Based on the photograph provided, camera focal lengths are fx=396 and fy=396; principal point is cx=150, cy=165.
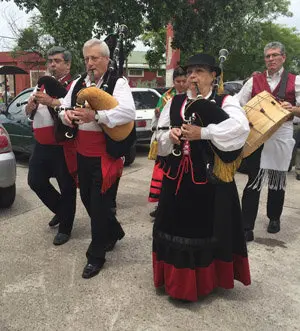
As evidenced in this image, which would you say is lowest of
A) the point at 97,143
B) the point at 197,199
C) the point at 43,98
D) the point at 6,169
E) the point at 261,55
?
the point at 6,169

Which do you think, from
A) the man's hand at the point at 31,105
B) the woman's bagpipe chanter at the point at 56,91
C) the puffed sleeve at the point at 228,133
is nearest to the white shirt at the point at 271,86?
the puffed sleeve at the point at 228,133

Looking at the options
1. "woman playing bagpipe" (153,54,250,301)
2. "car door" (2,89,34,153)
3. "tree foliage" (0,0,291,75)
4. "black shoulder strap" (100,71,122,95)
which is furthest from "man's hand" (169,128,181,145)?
"tree foliage" (0,0,291,75)

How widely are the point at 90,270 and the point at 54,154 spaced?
1.26m

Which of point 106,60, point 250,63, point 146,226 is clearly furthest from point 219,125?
point 250,63

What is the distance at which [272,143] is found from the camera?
4.03 meters

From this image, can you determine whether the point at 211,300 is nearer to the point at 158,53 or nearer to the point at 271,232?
the point at 271,232

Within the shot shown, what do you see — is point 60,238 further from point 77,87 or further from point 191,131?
point 191,131

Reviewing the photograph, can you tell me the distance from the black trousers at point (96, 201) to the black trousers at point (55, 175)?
0.54 m

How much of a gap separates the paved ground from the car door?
3.26 metres

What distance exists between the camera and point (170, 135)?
105 inches

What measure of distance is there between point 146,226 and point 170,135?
2.00 meters

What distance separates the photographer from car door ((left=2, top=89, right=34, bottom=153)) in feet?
24.6

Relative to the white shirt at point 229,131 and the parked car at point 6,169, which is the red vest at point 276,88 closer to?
the white shirt at point 229,131

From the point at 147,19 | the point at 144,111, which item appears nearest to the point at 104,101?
the point at 144,111
